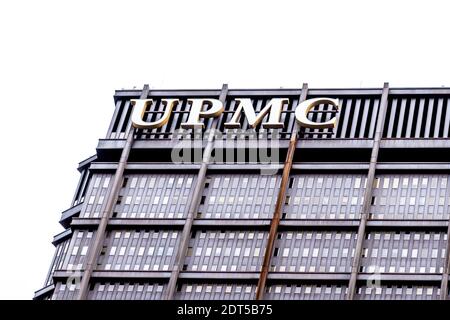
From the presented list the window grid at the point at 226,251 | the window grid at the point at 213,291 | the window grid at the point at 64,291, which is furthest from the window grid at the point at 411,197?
the window grid at the point at 64,291

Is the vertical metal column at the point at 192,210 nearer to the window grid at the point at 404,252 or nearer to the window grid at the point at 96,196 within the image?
the window grid at the point at 96,196

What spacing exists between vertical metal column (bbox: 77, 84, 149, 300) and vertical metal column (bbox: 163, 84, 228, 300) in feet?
39.9

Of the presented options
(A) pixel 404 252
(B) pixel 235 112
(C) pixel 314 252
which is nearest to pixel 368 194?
(A) pixel 404 252

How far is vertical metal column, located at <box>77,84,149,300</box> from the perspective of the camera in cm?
16175

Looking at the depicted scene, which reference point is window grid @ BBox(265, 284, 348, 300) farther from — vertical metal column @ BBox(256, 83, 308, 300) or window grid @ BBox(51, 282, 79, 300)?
window grid @ BBox(51, 282, 79, 300)

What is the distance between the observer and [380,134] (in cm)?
16912

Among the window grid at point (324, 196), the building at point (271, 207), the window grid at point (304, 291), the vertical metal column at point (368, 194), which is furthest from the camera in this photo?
the window grid at point (324, 196)

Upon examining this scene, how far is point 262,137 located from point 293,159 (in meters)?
6.39

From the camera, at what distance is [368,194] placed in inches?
6437

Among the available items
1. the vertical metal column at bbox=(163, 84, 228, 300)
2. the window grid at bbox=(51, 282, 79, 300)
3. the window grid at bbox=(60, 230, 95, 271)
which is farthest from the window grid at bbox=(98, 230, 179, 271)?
the window grid at bbox=(51, 282, 79, 300)

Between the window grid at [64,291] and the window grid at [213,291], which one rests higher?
the window grid at [213,291]

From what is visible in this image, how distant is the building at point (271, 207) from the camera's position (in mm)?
157625

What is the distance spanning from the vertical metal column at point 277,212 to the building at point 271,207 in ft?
0.81
